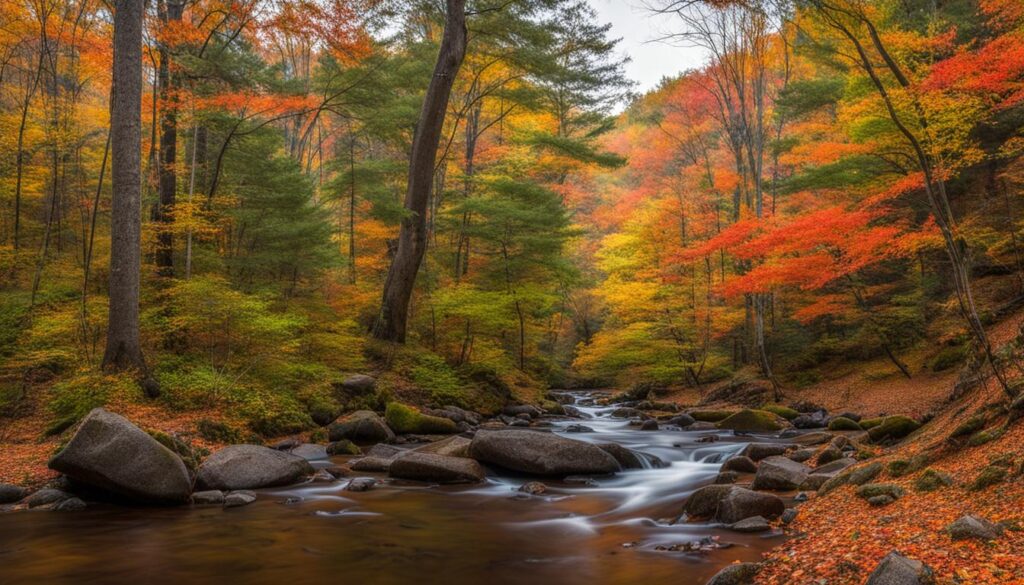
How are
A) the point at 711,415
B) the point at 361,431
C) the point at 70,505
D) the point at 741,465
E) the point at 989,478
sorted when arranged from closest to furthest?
the point at 989,478 < the point at 70,505 < the point at 741,465 < the point at 361,431 < the point at 711,415

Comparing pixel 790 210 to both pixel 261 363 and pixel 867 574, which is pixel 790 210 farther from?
pixel 867 574

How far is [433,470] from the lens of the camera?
8.34 metres

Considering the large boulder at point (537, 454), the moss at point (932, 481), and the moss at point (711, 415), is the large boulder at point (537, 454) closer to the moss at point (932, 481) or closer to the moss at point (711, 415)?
the moss at point (932, 481)

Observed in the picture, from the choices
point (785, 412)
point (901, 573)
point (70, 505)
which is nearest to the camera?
point (901, 573)

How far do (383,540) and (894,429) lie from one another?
7.03 meters

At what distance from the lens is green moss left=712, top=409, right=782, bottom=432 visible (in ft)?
43.8

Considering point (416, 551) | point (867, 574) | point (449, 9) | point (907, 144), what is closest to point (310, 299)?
point (449, 9)

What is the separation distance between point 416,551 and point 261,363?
6991 millimetres

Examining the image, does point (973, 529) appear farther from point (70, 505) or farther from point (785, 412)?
point (785, 412)

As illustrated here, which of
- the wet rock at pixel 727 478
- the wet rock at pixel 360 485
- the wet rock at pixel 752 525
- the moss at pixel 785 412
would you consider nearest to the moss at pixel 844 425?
the moss at pixel 785 412

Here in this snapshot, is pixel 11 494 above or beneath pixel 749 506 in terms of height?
beneath

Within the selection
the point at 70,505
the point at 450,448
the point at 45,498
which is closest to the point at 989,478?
the point at 450,448

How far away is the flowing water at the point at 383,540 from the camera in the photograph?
16.0ft

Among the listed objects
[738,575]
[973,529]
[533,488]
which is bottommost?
[533,488]
